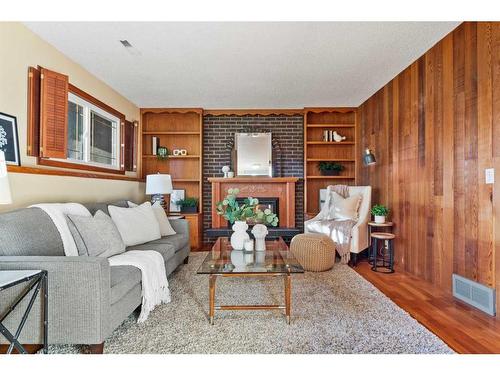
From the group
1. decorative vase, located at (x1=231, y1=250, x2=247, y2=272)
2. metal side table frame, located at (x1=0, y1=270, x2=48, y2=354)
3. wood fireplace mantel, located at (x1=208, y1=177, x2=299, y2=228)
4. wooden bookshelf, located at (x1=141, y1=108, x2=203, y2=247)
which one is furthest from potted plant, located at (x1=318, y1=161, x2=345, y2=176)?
metal side table frame, located at (x1=0, y1=270, x2=48, y2=354)

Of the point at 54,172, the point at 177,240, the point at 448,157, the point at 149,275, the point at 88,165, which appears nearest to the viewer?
the point at 149,275

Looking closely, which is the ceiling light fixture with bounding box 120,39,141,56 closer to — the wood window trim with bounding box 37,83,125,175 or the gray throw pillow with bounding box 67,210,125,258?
the wood window trim with bounding box 37,83,125,175

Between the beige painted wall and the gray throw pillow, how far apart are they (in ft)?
2.05

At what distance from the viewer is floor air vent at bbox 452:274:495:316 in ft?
7.24

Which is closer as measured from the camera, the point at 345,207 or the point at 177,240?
the point at 177,240

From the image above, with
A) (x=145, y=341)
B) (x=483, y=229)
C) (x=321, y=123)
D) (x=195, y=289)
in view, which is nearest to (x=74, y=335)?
(x=145, y=341)

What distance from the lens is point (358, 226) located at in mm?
3789

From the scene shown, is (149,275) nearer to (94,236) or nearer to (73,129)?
(94,236)

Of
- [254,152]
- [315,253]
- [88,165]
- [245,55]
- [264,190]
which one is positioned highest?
[245,55]

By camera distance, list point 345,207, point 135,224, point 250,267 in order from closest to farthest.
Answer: point 250,267
point 135,224
point 345,207

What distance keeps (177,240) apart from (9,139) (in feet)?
5.93

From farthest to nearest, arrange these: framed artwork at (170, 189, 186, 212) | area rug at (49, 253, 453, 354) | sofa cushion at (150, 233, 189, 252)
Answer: framed artwork at (170, 189, 186, 212) < sofa cushion at (150, 233, 189, 252) < area rug at (49, 253, 453, 354)

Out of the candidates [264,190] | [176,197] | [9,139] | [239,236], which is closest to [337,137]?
[264,190]
